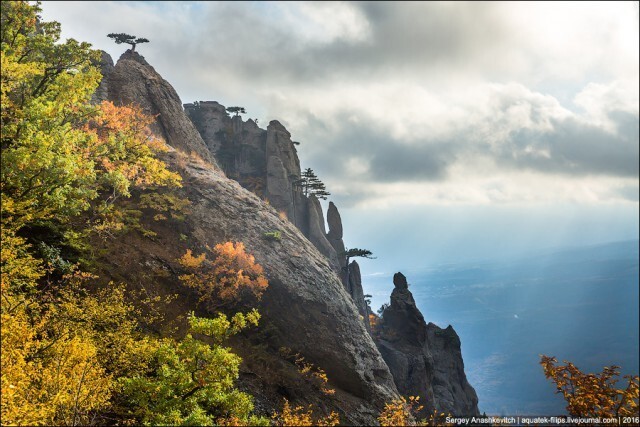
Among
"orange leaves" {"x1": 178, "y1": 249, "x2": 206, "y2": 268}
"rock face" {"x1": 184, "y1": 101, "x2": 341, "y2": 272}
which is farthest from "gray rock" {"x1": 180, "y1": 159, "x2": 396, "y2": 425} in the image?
"rock face" {"x1": 184, "y1": 101, "x2": 341, "y2": 272}

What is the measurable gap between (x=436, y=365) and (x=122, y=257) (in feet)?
241

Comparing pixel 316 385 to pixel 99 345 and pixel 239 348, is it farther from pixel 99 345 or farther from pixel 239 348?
pixel 99 345

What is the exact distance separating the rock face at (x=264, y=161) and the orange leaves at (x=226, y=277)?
49.6m

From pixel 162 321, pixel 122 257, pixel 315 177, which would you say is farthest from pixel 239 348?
pixel 315 177

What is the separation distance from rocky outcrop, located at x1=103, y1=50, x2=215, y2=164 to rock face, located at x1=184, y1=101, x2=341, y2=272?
103 ft

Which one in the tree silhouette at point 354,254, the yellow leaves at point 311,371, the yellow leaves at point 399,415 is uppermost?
the tree silhouette at point 354,254

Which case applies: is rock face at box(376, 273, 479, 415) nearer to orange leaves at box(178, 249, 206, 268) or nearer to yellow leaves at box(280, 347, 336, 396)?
yellow leaves at box(280, 347, 336, 396)

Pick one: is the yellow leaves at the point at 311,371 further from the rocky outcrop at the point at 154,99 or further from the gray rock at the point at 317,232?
the gray rock at the point at 317,232

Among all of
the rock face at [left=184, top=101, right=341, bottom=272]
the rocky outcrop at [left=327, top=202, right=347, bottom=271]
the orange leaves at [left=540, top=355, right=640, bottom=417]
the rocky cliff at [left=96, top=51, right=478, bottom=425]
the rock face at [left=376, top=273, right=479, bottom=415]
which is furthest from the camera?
the rocky outcrop at [left=327, top=202, right=347, bottom=271]

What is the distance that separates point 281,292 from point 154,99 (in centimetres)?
3312

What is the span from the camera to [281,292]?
94.0ft

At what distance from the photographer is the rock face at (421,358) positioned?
6425 cm

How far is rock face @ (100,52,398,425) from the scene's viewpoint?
23.8 m

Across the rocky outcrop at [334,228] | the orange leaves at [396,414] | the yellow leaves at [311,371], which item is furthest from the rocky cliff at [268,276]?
the rocky outcrop at [334,228]
